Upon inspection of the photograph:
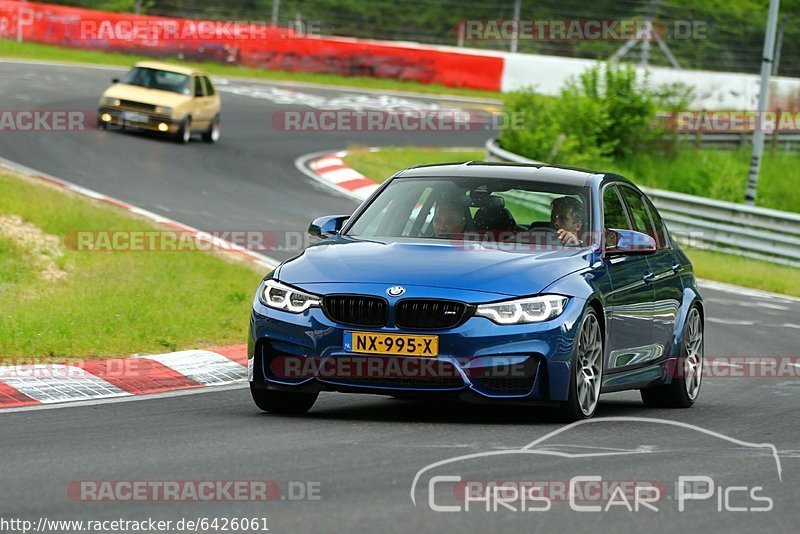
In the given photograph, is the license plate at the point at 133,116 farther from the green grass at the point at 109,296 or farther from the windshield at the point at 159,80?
the green grass at the point at 109,296

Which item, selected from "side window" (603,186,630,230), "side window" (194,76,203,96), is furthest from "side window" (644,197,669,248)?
"side window" (194,76,203,96)

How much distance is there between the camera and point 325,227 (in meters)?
9.84

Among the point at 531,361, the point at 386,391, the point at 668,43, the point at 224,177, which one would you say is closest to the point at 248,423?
the point at 386,391

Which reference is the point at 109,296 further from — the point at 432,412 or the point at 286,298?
the point at 286,298

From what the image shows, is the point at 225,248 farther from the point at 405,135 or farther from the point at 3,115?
the point at 405,135

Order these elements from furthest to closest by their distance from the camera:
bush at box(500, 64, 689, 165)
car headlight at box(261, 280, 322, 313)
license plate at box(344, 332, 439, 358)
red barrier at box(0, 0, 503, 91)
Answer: red barrier at box(0, 0, 503, 91) → bush at box(500, 64, 689, 165) → car headlight at box(261, 280, 322, 313) → license plate at box(344, 332, 439, 358)

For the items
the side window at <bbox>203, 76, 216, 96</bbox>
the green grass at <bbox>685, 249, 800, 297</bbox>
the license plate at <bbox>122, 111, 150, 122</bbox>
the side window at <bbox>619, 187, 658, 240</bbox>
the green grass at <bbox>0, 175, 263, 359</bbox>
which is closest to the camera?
the side window at <bbox>619, 187, 658, 240</bbox>

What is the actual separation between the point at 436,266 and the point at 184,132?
2160 centimetres

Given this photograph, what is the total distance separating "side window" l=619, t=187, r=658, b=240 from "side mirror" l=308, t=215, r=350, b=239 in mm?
1964

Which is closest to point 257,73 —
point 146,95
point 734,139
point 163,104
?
point 734,139

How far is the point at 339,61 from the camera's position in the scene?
4488 cm

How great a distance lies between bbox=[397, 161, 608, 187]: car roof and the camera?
9.86 meters

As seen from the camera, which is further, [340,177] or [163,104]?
[163,104]

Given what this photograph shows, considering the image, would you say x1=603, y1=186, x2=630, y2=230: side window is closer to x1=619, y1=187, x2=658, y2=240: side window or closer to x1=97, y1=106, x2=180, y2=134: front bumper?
x1=619, y1=187, x2=658, y2=240: side window
